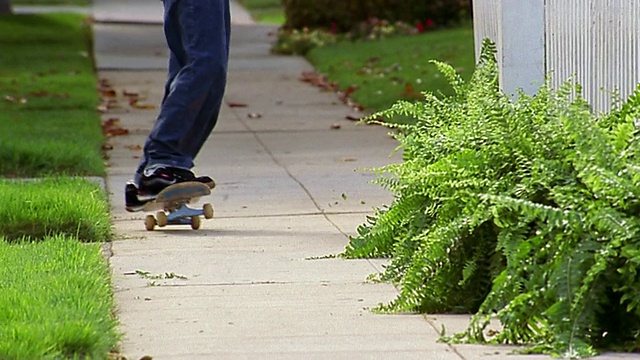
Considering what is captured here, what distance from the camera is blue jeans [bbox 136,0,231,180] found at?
6.33 meters

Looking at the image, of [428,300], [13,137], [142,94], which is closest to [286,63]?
[142,94]

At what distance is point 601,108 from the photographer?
551cm

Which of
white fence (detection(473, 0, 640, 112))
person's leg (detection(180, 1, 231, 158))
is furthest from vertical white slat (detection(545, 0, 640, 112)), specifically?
person's leg (detection(180, 1, 231, 158))

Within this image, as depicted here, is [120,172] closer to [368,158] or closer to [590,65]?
[368,158]

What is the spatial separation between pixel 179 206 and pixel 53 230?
692 mm

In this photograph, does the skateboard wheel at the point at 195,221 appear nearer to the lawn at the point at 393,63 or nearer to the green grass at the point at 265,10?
the lawn at the point at 393,63

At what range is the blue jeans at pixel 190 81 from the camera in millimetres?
6328

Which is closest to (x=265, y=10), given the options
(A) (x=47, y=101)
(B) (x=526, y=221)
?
(A) (x=47, y=101)

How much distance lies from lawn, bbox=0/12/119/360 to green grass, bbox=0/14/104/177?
11 mm

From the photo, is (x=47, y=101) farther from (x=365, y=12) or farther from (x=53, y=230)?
(x=365, y=12)

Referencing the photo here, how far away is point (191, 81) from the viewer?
6359 millimetres

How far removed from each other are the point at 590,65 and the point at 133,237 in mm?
2215

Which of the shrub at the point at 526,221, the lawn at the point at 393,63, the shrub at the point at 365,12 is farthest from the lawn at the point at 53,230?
the shrub at the point at 365,12

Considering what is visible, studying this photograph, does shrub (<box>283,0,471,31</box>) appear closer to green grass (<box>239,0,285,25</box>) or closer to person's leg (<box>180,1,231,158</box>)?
green grass (<box>239,0,285,25</box>)
